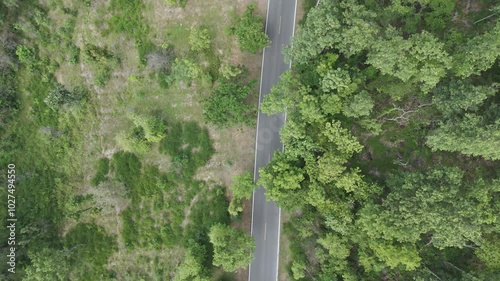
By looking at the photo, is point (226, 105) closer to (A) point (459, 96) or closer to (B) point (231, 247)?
(B) point (231, 247)

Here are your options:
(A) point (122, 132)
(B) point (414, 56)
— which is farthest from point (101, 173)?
(B) point (414, 56)

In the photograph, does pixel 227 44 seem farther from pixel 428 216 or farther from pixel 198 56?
pixel 428 216

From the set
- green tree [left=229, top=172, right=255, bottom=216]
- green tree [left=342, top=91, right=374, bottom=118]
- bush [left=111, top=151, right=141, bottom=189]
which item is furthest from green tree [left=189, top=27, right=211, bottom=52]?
green tree [left=342, top=91, right=374, bottom=118]

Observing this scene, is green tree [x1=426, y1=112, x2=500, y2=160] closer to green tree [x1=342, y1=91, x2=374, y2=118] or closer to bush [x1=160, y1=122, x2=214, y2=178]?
green tree [x1=342, y1=91, x2=374, y2=118]

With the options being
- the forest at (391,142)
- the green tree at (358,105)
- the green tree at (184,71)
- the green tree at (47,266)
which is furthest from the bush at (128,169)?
the green tree at (358,105)

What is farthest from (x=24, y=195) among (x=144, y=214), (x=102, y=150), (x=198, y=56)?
(x=198, y=56)
